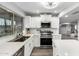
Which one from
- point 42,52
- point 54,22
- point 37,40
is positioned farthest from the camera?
point 54,22

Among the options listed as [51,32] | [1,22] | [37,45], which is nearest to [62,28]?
[51,32]

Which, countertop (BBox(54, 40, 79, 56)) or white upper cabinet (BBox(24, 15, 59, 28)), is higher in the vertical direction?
white upper cabinet (BBox(24, 15, 59, 28))

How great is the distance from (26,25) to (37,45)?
1478mm

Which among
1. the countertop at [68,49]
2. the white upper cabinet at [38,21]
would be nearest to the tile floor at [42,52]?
the white upper cabinet at [38,21]

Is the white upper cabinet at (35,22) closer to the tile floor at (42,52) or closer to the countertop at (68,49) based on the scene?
the tile floor at (42,52)

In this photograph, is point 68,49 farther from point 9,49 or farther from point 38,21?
point 38,21

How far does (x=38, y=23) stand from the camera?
21.1ft

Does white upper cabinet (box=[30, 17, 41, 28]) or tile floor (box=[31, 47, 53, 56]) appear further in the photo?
white upper cabinet (box=[30, 17, 41, 28])

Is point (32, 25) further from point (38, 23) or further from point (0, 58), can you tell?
point (0, 58)

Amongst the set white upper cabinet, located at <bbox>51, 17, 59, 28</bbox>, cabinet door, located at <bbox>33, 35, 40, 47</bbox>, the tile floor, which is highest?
white upper cabinet, located at <bbox>51, 17, 59, 28</bbox>

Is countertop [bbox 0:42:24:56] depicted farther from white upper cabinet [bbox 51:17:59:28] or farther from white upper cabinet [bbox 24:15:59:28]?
white upper cabinet [bbox 51:17:59:28]

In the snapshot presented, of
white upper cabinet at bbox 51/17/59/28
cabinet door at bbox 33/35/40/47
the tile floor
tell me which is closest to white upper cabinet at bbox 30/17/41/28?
cabinet door at bbox 33/35/40/47

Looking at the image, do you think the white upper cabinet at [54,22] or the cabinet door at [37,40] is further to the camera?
the white upper cabinet at [54,22]

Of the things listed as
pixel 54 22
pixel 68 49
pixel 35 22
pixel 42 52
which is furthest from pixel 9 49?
pixel 54 22
